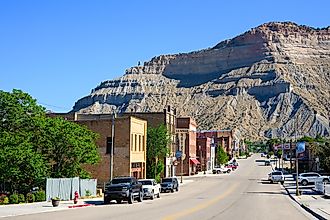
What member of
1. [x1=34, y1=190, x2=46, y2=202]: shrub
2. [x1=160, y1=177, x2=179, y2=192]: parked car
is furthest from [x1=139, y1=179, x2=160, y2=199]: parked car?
[x1=160, y1=177, x2=179, y2=192]: parked car

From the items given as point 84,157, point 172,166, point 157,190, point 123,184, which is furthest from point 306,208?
point 172,166

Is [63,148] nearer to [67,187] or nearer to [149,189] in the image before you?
[67,187]

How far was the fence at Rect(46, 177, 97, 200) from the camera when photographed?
4288 cm

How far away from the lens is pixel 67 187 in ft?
148

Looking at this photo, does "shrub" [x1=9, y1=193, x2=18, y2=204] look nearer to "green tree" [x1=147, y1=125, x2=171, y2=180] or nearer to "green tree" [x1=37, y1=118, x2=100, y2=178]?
"green tree" [x1=37, y1=118, x2=100, y2=178]

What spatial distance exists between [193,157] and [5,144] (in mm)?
75739

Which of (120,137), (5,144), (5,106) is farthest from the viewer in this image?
(120,137)

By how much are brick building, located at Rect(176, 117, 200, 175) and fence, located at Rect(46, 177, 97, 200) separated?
187 ft

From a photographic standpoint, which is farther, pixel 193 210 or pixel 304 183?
pixel 304 183

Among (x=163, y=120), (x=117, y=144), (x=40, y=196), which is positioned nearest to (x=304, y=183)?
(x=163, y=120)

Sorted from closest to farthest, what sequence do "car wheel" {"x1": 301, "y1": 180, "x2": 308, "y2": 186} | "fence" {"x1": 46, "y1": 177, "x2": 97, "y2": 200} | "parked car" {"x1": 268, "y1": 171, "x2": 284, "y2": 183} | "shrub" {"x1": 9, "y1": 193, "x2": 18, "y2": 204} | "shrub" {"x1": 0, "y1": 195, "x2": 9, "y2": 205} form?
"shrub" {"x1": 0, "y1": 195, "x2": 9, "y2": 205}, "shrub" {"x1": 9, "y1": 193, "x2": 18, "y2": 204}, "fence" {"x1": 46, "y1": 177, "x2": 97, "y2": 200}, "car wheel" {"x1": 301, "y1": 180, "x2": 308, "y2": 186}, "parked car" {"x1": 268, "y1": 171, "x2": 284, "y2": 183}

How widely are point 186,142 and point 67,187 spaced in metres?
67.1

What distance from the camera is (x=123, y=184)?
4212 centimetres

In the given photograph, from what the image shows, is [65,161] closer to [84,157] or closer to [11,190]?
[84,157]
